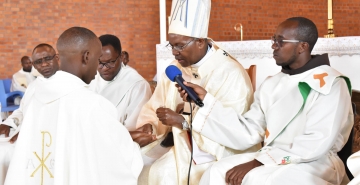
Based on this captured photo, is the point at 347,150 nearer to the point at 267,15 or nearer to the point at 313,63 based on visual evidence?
the point at 313,63

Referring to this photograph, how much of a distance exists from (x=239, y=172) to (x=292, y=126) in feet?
1.57

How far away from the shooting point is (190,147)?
12.7 ft

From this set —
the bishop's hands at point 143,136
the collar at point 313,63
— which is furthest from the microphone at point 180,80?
the bishop's hands at point 143,136

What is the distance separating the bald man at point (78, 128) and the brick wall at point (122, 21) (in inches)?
320

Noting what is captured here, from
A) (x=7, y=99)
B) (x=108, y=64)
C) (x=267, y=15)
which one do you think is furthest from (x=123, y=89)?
(x=267, y=15)

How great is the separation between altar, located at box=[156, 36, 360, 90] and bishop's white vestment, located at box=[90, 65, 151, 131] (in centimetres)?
81

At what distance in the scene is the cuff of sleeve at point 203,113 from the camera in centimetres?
354

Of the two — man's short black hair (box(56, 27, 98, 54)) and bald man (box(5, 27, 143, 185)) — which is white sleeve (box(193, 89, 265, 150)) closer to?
bald man (box(5, 27, 143, 185))

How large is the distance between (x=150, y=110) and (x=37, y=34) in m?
7.16

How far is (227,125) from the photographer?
11.7ft

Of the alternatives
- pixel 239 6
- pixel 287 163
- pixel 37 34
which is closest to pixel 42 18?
pixel 37 34

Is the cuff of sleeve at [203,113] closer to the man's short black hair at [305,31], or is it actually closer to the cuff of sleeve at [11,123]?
the man's short black hair at [305,31]

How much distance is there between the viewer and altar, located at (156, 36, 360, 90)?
5.15m

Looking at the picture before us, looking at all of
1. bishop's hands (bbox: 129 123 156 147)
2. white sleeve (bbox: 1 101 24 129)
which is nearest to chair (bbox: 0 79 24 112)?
white sleeve (bbox: 1 101 24 129)
